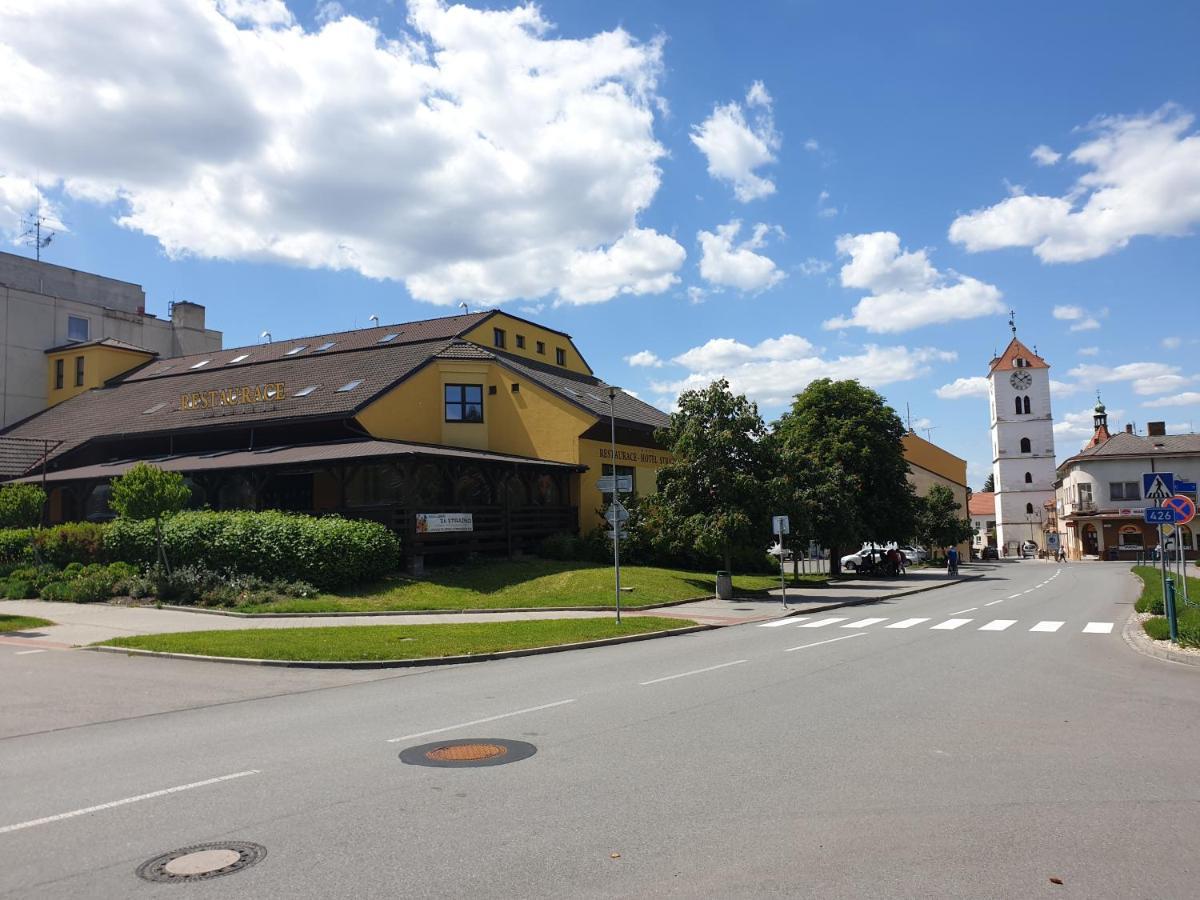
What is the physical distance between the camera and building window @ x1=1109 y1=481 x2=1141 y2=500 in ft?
256

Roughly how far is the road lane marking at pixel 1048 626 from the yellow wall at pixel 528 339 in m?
25.7

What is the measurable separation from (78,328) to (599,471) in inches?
1429

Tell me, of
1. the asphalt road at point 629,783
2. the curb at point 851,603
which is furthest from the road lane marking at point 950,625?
the asphalt road at point 629,783

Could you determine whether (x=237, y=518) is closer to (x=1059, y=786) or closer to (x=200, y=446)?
(x=200, y=446)

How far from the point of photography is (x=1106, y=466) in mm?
78812

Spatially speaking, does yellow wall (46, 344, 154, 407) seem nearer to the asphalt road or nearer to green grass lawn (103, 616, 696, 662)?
green grass lawn (103, 616, 696, 662)

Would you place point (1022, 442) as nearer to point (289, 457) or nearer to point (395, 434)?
point (395, 434)

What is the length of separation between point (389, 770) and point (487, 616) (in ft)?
46.5

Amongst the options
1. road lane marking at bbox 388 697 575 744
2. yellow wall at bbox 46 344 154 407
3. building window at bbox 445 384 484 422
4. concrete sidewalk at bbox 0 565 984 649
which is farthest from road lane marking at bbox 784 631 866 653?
yellow wall at bbox 46 344 154 407

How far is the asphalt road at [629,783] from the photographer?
4.81 meters

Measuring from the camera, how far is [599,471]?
1393 inches

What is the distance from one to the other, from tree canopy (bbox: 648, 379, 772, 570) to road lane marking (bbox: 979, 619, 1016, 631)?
851 cm

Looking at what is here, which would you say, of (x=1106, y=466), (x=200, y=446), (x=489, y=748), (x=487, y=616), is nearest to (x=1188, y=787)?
(x=489, y=748)

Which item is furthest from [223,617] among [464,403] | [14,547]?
[464,403]
